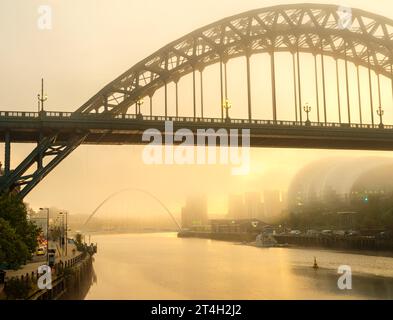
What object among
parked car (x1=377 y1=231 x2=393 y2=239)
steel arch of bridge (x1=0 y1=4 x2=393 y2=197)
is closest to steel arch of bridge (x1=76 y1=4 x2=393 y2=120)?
steel arch of bridge (x1=0 y1=4 x2=393 y2=197)

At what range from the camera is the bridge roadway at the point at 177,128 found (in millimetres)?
51406

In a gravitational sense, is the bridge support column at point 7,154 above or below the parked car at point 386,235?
above

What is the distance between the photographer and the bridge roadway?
51406 millimetres

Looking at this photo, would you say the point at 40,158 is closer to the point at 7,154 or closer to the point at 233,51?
the point at 7,154

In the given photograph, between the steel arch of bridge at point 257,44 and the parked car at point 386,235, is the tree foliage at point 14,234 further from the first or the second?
the parked car at point 386,235

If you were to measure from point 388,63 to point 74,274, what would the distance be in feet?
163

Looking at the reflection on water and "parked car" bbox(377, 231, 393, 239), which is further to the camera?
"parked car" bbox(377, 231, 393, 239)

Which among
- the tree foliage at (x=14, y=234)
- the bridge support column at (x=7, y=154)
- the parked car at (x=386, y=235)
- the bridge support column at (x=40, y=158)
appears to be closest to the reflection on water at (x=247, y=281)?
the tree foliage at (x=14, y=234)

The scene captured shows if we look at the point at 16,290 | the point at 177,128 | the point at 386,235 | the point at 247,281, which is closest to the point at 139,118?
the point at 177,128

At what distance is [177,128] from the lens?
58500mm

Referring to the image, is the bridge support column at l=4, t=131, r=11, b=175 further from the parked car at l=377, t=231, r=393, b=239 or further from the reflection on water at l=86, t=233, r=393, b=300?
the parked car at l=377, t=231, r=393, b=239
